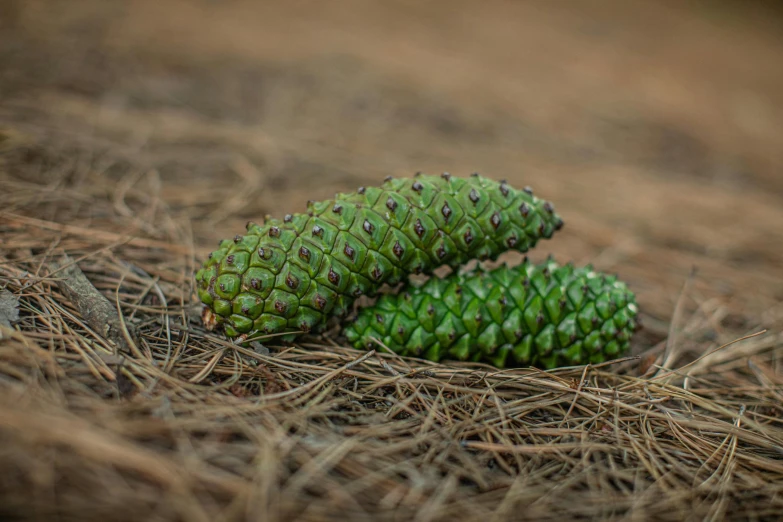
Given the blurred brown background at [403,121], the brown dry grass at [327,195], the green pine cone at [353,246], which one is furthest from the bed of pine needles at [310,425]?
the blurred brown background at [403,121]

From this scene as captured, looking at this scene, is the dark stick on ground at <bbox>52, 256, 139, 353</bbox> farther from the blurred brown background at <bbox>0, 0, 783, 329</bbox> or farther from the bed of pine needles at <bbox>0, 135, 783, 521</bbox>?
the blurred brown background at <bbox>0, 0, 783, 329</bbox>

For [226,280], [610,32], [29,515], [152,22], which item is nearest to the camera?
[29,515]

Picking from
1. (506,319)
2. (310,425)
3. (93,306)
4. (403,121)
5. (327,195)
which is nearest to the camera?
(310,425)

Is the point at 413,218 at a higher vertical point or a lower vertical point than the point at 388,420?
higher

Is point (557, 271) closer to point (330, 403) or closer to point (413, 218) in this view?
point (413, 218)

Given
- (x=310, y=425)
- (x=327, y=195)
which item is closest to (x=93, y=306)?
(x=310, y=425)

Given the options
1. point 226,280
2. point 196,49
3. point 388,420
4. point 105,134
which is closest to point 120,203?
point 105,134

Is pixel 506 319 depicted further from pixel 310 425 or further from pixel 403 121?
pixel 403 121
